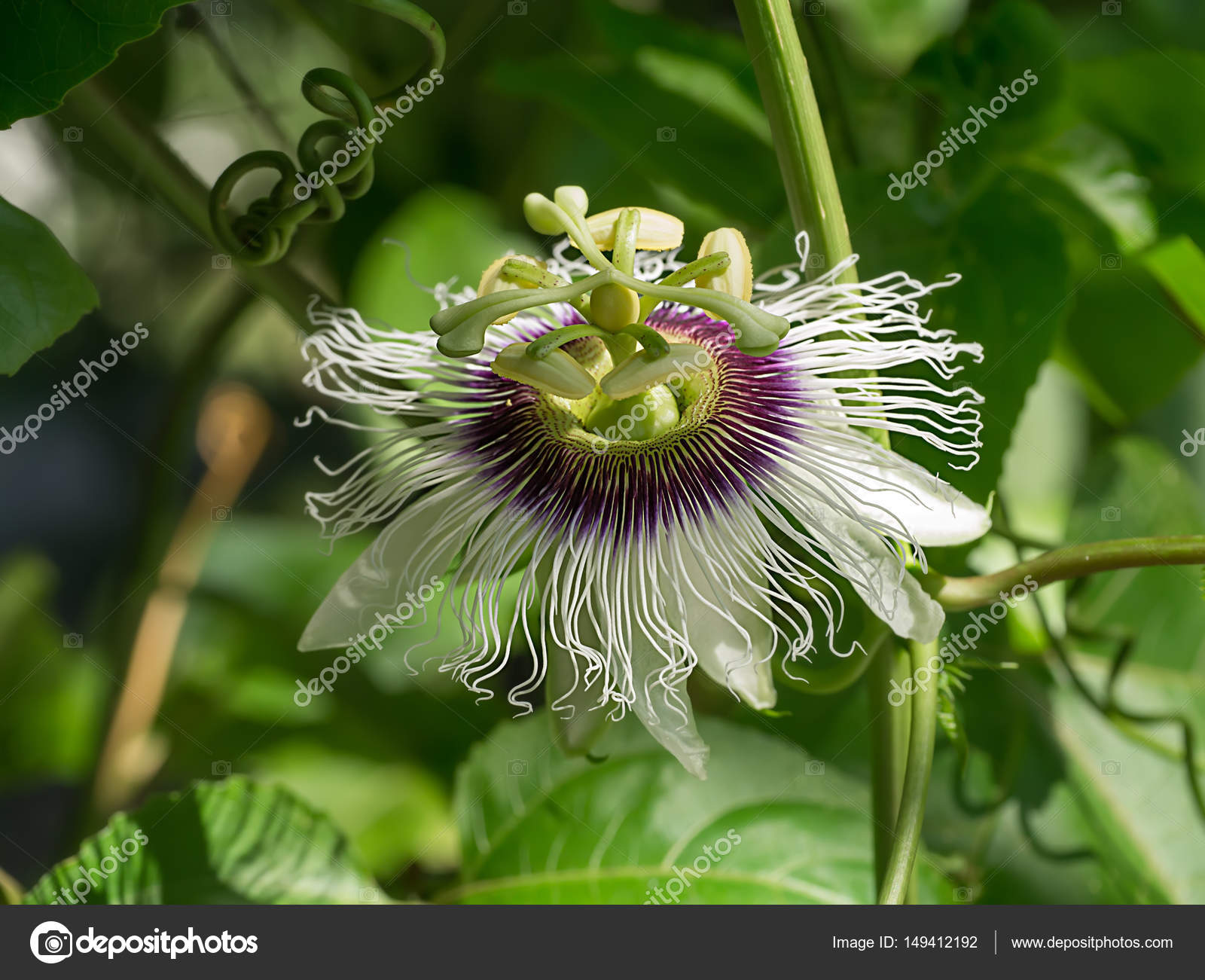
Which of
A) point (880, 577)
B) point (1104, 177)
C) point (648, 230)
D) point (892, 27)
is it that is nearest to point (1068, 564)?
point (880, 577)

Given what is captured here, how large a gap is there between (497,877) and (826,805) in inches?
12.0

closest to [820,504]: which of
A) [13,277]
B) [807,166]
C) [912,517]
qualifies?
[912,517]

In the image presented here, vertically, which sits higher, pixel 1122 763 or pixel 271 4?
pixel 271 4

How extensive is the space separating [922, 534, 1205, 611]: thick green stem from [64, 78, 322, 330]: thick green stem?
1.91 ft

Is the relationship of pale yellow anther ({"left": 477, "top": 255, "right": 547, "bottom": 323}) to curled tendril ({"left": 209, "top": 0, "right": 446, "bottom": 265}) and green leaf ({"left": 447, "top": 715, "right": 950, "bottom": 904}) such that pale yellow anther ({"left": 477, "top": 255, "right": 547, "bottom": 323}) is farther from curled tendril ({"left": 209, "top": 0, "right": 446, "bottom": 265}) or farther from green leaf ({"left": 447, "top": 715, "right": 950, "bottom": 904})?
green leaf ({"left": 447, "top": 715, "right": 950, "bottom": 904})

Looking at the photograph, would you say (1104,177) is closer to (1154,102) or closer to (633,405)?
(1154,102)

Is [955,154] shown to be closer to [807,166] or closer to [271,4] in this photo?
[807,166]

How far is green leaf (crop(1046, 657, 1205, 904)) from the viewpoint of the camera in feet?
3.34

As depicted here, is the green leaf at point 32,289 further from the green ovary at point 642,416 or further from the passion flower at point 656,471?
the green ovary at point 642,416

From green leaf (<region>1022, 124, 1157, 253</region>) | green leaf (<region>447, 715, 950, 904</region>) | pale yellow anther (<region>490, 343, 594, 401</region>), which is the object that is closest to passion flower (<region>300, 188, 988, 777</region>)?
pale yellow anther (<region>490, 343, 594, 401</region>)

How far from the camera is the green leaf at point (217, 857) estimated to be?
872 millimetres

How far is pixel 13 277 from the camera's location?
2.62 feet

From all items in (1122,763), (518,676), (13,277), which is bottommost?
(1122,763)
